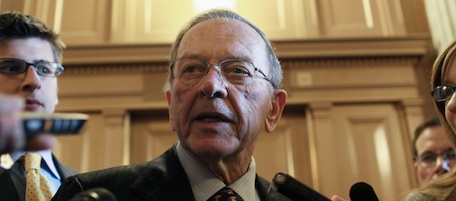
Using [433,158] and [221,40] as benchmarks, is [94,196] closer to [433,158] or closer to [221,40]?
[221,40]

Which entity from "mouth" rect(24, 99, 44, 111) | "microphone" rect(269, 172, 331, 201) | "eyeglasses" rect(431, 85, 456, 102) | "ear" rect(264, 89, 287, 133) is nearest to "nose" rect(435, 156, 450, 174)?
"eyeglasses" rect(431, 85, 456, 102)

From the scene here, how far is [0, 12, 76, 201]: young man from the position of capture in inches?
47.8

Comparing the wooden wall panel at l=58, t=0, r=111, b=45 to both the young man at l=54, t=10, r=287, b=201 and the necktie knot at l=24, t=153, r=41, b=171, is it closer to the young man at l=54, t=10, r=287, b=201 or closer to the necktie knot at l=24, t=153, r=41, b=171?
the necktie knot at l=24, t=153, r=41, b=171

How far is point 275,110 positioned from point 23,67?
785 mm

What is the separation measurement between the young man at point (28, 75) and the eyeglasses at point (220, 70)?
436mm

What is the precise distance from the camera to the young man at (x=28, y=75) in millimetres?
1213

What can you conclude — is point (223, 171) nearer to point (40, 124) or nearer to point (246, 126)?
point (246, 126)

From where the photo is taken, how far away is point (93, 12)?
12.9 ft

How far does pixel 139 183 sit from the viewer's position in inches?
41.6

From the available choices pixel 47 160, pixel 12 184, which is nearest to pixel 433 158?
pixel 47 160

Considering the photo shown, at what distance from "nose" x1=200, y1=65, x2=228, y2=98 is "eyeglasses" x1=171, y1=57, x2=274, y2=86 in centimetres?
2

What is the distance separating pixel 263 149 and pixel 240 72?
2355mm

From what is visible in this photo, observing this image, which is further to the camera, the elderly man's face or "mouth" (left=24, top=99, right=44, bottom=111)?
"mouth" (left=24, top=99, right=44, bottom=111)

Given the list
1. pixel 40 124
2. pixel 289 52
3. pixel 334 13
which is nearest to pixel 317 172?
pixel 289 52
